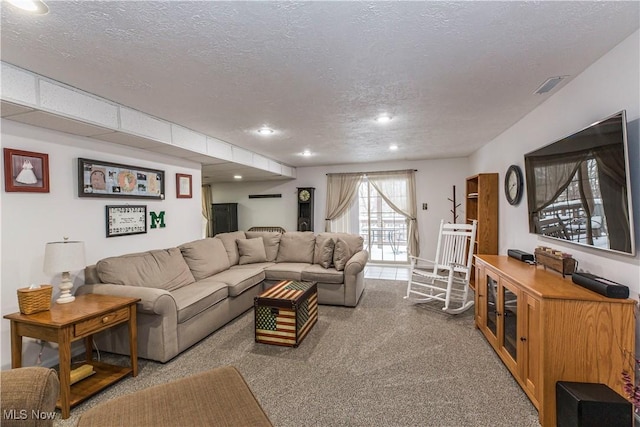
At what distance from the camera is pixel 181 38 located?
159 cm

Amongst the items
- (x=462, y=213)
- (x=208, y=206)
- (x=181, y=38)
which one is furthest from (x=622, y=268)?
(x=208, y=206)

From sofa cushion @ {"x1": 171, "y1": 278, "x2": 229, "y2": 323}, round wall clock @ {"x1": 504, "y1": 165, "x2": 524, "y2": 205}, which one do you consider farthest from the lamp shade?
round wall clock @ {"x1": 504, "y1": 165, "x2": 524, "y2": 205}

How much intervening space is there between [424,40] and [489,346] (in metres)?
2.60

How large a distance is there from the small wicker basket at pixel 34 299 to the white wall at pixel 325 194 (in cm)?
496

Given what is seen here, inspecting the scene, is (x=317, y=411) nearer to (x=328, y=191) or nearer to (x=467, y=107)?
(x=467, y=107)

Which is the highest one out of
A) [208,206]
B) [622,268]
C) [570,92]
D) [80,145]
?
[570,92]

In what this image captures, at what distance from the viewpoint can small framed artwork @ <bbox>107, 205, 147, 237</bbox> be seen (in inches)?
116

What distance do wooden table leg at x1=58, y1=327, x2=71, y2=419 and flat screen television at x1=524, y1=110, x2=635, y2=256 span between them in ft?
11.1

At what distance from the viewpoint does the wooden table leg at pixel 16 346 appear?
196 cm

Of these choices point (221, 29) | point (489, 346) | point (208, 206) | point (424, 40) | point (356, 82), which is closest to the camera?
point (221, 29)

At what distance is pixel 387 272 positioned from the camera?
571 cm

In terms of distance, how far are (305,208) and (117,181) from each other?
4013 millimetres

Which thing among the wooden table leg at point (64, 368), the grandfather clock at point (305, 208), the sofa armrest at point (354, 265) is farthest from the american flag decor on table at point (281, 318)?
the grandfather clock at point (305, 208)

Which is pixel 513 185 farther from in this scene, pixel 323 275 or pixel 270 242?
pixel 270 242
